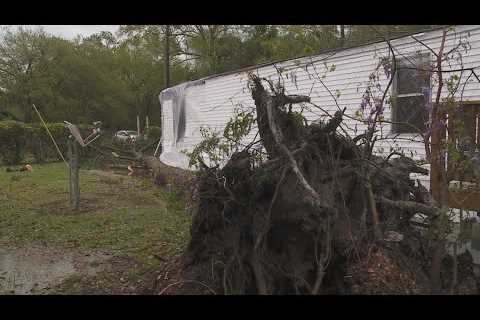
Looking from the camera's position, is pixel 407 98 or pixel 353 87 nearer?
pixel 407 98

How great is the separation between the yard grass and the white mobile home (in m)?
1.40

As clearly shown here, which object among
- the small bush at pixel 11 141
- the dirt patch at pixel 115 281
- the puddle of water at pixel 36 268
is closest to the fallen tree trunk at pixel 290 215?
the dirt patch at pixel 115 281

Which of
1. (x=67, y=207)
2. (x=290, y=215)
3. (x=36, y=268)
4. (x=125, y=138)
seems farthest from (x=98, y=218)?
(x=125, y=138)

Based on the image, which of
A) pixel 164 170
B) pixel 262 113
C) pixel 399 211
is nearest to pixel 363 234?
pixel 399 211

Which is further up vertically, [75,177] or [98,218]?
[75,177]

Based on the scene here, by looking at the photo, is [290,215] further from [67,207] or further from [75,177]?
[67,207]

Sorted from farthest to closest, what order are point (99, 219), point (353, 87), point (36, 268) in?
point (353, 87) < point (99, 219) < point (36, 268)

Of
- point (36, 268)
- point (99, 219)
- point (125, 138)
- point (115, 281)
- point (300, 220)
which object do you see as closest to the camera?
point (300, 220)

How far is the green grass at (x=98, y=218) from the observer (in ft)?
19.3

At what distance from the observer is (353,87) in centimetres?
825

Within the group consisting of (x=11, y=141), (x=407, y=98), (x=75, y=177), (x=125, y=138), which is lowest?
(x=75, y=177)

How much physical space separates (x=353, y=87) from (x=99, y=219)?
534cm

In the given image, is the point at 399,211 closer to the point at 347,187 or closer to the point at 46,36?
the point at 347,187

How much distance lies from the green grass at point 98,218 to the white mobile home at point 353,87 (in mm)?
1389
